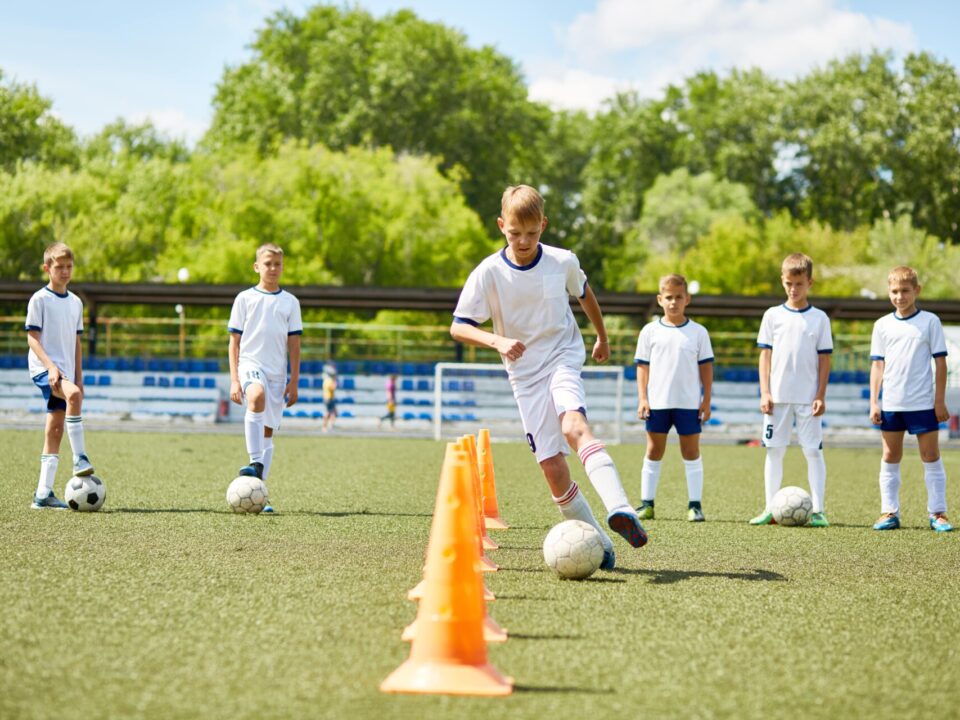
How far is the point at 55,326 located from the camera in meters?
8.85

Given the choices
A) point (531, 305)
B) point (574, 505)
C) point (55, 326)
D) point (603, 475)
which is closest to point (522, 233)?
point (531, 305)

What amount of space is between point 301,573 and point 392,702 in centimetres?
247

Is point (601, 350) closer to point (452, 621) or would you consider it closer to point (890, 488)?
point (452, 621)

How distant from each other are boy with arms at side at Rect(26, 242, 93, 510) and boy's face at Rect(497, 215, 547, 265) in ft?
14.0

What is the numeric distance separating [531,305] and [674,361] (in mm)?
3666

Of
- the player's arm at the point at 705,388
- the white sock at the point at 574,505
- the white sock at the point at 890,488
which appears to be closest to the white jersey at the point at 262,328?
the player's arm at the point at 705,388

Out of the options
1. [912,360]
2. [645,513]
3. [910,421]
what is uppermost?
[912,360]

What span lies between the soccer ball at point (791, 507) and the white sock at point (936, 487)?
0.97 meters

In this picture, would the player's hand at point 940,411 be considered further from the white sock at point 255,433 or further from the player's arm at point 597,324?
the white sock at point 255,433

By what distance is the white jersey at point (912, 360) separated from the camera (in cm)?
885

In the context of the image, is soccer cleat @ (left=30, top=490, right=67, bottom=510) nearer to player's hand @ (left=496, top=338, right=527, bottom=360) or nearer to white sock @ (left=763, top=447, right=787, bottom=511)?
player's hand @ (left=496, top=338, right=527, bottom=360)

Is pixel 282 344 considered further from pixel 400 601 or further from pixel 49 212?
pixel 49 212

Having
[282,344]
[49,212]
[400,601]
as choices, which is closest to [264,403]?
[282,344]

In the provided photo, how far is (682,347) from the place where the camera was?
371 inches
